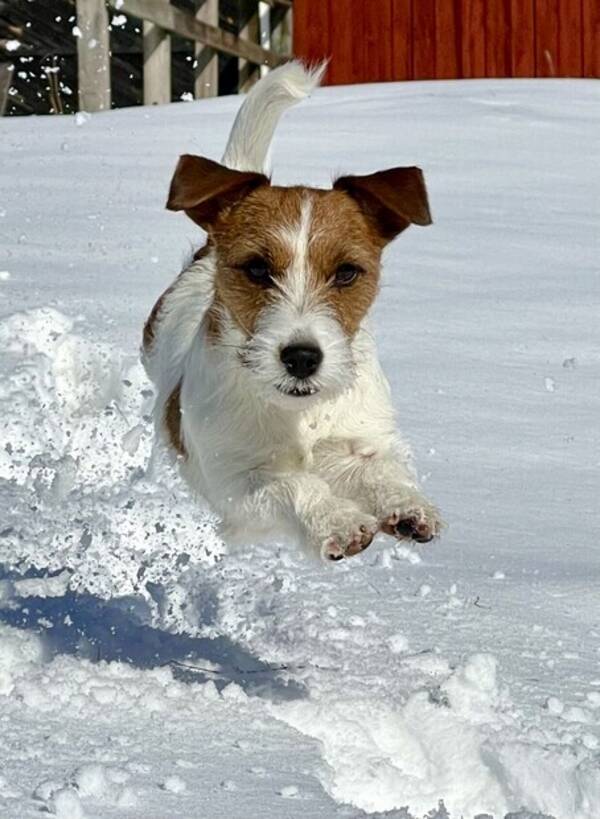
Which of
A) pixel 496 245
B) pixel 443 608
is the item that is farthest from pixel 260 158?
pixel 496 245

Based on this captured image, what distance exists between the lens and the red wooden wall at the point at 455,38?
13.4 metres

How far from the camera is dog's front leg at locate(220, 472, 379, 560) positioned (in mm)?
3342

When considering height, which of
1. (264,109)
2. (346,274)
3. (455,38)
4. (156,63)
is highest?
(264,109)

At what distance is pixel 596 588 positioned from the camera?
12.9 ft

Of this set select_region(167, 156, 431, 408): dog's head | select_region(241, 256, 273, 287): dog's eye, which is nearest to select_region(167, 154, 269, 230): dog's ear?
select_region(167, 156, 431, 408): dog's head

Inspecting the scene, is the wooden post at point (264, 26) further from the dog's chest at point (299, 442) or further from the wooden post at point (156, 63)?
the dog's chest at point (299, 442)

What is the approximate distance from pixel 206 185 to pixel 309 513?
841mm

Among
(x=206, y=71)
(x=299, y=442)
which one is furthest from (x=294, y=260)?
(x=206, y=71)

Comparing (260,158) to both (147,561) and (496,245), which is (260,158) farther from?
(496,245)

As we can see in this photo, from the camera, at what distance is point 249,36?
1407cm

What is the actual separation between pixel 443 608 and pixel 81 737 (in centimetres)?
135

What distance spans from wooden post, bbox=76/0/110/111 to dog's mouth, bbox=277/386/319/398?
22.3 feet

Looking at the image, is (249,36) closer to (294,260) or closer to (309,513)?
(294,260)

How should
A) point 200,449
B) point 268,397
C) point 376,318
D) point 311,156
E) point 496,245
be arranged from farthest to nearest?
1. point 311,156
2. point 496,245
3. point 376,318
4. point 200,449
5. point 268,397
